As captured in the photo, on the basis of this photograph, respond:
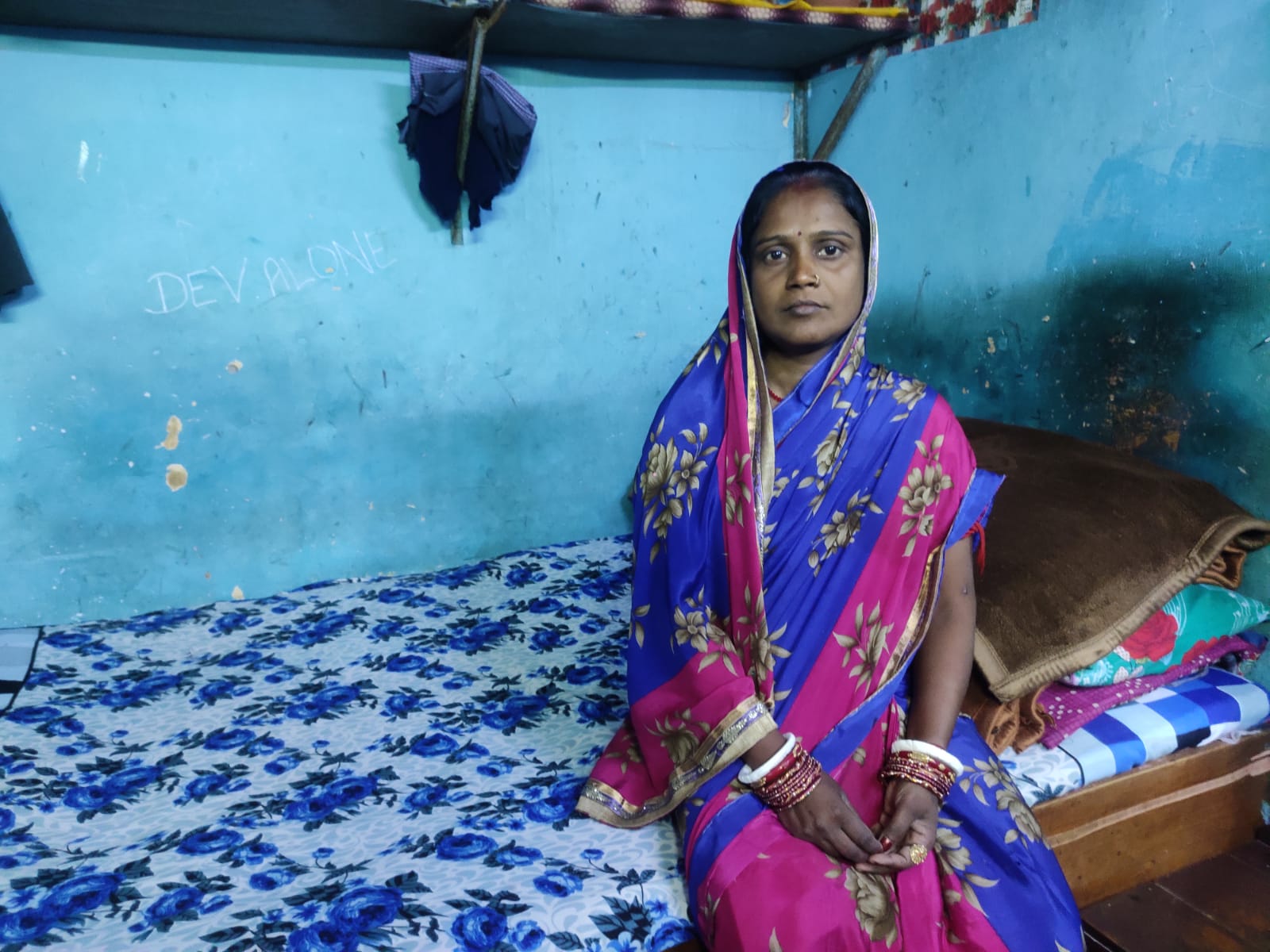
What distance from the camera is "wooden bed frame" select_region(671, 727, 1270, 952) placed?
144cm

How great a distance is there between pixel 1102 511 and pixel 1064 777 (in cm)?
50

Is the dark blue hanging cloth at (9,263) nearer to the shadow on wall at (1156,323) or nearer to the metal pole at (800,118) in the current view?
the metal pole at (800,118)

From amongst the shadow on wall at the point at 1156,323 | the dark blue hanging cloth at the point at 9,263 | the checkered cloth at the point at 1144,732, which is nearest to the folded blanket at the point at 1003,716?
the checkered cloth at the point at 1144,732

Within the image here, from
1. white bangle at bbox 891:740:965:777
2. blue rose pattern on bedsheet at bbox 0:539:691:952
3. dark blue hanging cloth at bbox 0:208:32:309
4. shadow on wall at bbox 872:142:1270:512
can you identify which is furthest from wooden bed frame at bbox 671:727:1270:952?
dark blue hanging cloth at bbox 0:208:32:309

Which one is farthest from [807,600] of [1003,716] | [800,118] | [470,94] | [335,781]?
[800,118]

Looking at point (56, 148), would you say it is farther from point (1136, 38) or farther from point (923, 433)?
point (1136, 38)

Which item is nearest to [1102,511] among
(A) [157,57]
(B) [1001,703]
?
(B) [1001,703]

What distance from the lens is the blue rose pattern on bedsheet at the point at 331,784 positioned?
3.71 feet

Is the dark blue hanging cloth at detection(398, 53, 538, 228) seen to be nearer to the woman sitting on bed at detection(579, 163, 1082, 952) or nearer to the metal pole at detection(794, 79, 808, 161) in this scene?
the metal pole at detection(794, 79, 808, 161)

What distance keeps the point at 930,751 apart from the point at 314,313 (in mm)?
2116

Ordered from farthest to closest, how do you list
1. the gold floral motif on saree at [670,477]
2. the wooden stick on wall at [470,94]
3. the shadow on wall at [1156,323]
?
the wooden stick on wall at [470,94] → the shadow on wall at [1156,323] → the gold floral motif on saree at [670,477]

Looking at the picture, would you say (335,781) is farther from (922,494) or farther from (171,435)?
(171,435)

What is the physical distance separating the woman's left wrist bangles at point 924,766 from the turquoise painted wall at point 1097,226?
98 centimetres

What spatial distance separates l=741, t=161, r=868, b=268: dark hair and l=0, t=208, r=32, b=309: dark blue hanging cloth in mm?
1903
